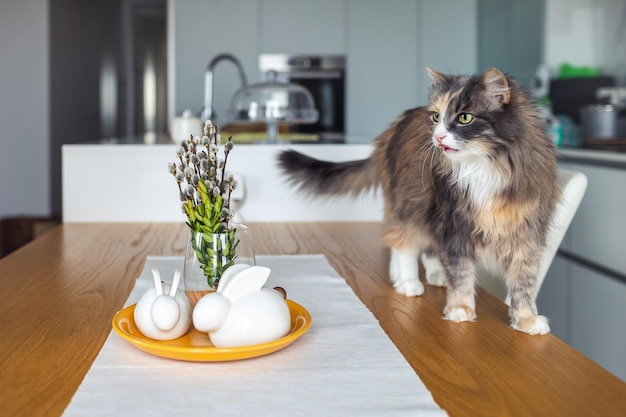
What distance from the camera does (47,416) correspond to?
74 centimetres

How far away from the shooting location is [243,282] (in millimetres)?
861

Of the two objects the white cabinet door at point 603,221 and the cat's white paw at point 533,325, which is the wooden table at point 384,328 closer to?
the cat's white paw at point 533,325

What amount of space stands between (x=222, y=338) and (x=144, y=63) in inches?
307

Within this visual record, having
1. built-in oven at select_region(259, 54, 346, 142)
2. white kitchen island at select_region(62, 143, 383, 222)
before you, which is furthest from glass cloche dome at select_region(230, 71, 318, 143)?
built-in oven at select_region(259, 54, 346, 142)

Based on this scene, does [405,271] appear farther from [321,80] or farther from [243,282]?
[321,80]

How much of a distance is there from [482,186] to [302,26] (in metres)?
3.86

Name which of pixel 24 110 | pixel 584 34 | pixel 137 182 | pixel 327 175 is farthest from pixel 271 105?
pixel 24 110

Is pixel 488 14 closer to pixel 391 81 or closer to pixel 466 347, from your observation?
pixel 391 81

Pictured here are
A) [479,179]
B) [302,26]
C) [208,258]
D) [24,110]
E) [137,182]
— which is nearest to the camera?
→ [208,258]

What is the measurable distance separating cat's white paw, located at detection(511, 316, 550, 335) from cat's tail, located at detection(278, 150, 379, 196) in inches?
25.1

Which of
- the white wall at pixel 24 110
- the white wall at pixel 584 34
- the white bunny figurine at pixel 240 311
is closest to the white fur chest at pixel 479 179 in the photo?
Result: the white bunny figurine at pixel 240 311

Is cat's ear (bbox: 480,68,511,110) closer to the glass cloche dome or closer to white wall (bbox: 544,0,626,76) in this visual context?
the glass cloche dome

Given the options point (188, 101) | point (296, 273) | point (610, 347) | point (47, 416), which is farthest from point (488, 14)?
point (47, 416)

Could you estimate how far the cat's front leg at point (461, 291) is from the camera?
1146 mm
